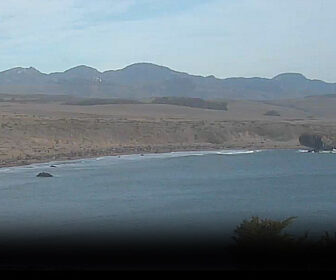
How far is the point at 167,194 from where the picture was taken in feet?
120

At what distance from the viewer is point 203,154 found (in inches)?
2461

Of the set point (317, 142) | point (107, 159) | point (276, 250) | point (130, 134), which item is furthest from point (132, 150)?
point (276, 250)

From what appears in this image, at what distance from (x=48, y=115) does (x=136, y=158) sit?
1970 centimetres

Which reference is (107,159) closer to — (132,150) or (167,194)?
(132,150)

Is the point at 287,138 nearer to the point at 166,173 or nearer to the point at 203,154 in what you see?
the point at 203,154

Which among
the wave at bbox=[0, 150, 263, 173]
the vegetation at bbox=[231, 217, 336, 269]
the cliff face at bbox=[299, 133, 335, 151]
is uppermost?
the vegetation at bbox=[231, 217, 336, 269]

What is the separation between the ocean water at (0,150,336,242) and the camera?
82.1 ft

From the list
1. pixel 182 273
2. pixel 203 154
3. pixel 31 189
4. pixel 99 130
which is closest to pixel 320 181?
pixel 31 189

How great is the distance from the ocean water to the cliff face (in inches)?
183

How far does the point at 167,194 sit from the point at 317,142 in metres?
30.7

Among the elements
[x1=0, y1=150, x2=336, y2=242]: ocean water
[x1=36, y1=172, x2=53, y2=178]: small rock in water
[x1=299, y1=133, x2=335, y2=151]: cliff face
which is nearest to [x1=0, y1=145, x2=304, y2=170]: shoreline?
[x1=299, y1=133, x2=335, y2=151]: cliff face

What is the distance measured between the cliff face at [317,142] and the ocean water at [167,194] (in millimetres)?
4645

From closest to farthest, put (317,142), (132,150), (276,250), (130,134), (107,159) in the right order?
(276,250) → (107,159) → (132,150) → (317,142) → (130,134)

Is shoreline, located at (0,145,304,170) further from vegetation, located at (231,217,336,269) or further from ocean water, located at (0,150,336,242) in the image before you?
vegetation, located at (231,217,336,269)
